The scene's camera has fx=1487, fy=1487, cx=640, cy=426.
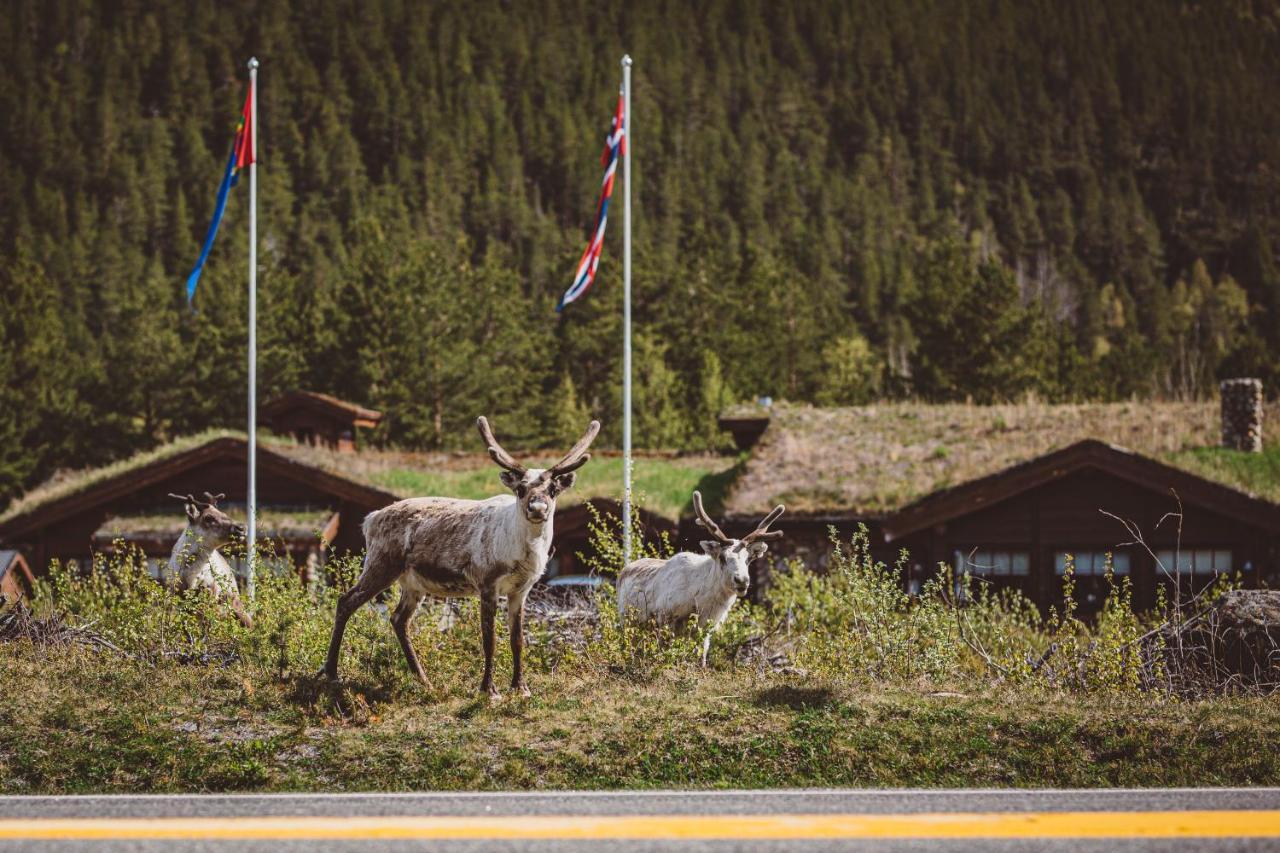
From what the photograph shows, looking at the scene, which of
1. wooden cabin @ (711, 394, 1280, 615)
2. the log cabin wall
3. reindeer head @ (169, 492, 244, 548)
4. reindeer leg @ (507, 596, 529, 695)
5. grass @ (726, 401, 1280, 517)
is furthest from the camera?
grass @ (726, 401, 1280, 517)

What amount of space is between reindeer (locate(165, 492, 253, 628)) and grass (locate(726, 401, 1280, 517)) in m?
16.4

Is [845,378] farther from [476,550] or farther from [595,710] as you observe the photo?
[595,710]

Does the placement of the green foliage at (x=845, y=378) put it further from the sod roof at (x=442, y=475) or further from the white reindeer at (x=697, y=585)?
the white reindeer at (x=697, y=585)

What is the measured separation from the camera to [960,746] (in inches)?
413

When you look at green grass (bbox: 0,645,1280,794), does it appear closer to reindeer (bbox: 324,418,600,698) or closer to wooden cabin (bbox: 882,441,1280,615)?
reindeer (bbox: 324,418,600,698)

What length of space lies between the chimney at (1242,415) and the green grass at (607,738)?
841 inches

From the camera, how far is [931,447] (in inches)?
1352

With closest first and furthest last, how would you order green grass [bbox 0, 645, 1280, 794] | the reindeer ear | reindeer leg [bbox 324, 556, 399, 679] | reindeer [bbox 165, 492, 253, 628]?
green grass [bbox 0, 645, 1280, 794] → the reindeer ear → reindeer leg [bbox 324, 556, 399, 679] → reindeer [bbox 165, 492, 253, 628]

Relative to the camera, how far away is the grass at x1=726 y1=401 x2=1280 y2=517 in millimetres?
30812

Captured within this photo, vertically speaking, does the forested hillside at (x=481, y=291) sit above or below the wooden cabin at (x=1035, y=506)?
above

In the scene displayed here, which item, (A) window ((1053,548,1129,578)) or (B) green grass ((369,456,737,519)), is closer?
(A) window ((1053,548,1129,578))

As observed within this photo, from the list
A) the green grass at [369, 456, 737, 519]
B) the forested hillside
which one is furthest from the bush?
the forested hillside

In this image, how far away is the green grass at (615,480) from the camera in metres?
35.3

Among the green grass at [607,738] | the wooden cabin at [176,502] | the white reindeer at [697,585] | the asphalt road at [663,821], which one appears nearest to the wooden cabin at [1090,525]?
the wooden cabin at [176,502]
